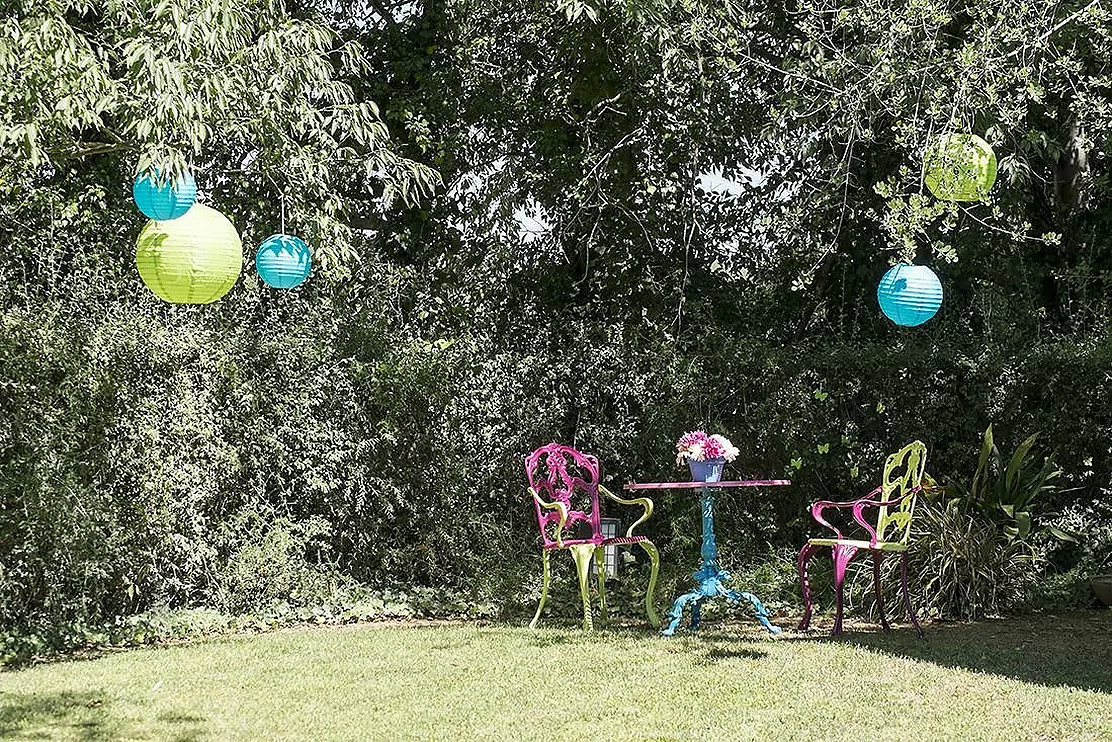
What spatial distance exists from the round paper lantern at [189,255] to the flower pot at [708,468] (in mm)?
2769

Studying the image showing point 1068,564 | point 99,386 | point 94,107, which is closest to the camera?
point 94,107

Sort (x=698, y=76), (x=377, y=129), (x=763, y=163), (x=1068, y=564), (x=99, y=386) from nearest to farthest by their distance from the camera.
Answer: (x=377, y=129) → (x=99, y=386) → (x=1068, y=564) → (x=698, y=76) → (x=763, y=163)

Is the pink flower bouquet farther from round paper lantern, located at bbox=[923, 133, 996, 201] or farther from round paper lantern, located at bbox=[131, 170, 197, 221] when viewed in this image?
round paper lantern, located at bbox=[131, 170, 197, 221]

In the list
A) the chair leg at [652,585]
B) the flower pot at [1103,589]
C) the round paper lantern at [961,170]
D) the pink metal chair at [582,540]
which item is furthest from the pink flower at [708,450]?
the flower pot at [1103,589]

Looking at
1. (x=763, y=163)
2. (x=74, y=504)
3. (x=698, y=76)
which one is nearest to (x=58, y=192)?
(x=74, y=504)

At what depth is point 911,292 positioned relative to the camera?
236 inches

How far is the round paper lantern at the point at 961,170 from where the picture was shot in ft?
16.9

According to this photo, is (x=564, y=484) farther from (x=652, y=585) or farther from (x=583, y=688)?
(x=583, y=688)

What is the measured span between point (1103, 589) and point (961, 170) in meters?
3.32

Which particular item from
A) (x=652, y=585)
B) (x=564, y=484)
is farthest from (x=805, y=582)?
(x=564, y=484)

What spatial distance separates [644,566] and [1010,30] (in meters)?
3.95

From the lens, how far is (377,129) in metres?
5.89

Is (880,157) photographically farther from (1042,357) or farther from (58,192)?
(58,192)

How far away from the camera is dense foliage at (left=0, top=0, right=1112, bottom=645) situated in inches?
237
